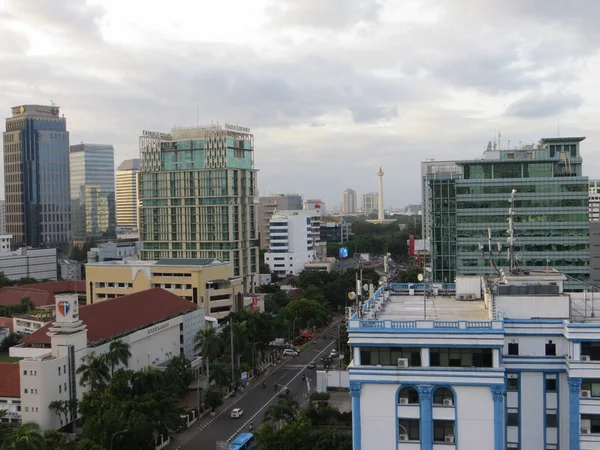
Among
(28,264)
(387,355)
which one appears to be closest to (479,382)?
(387,355)

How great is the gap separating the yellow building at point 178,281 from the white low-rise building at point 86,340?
9.51 meters

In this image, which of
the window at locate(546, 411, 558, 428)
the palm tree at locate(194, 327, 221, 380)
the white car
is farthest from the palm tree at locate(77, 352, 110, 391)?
the window at locate(546, 411, 558, 428)

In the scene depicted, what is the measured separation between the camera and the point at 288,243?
135m

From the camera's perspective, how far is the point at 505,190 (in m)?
71.4

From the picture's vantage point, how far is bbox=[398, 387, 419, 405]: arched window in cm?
2570

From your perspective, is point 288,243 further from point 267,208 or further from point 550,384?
point 550,384

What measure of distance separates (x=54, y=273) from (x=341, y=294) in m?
62.1

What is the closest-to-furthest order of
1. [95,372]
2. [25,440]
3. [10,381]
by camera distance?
[25,440] < [95,372] < [10,381]

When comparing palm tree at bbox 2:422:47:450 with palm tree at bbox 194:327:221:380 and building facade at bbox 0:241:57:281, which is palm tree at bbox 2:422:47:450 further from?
building facade at bbox 0:241:57:281

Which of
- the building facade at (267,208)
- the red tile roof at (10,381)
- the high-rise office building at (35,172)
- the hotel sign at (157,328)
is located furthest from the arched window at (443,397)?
the high-rise office building at (35,172)

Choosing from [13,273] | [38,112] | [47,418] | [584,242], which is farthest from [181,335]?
[38,112]

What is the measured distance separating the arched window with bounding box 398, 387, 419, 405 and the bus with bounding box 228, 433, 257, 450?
16137 mm

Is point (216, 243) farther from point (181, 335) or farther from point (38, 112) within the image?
point (38, 112)

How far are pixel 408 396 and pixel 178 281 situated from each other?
178 ft
